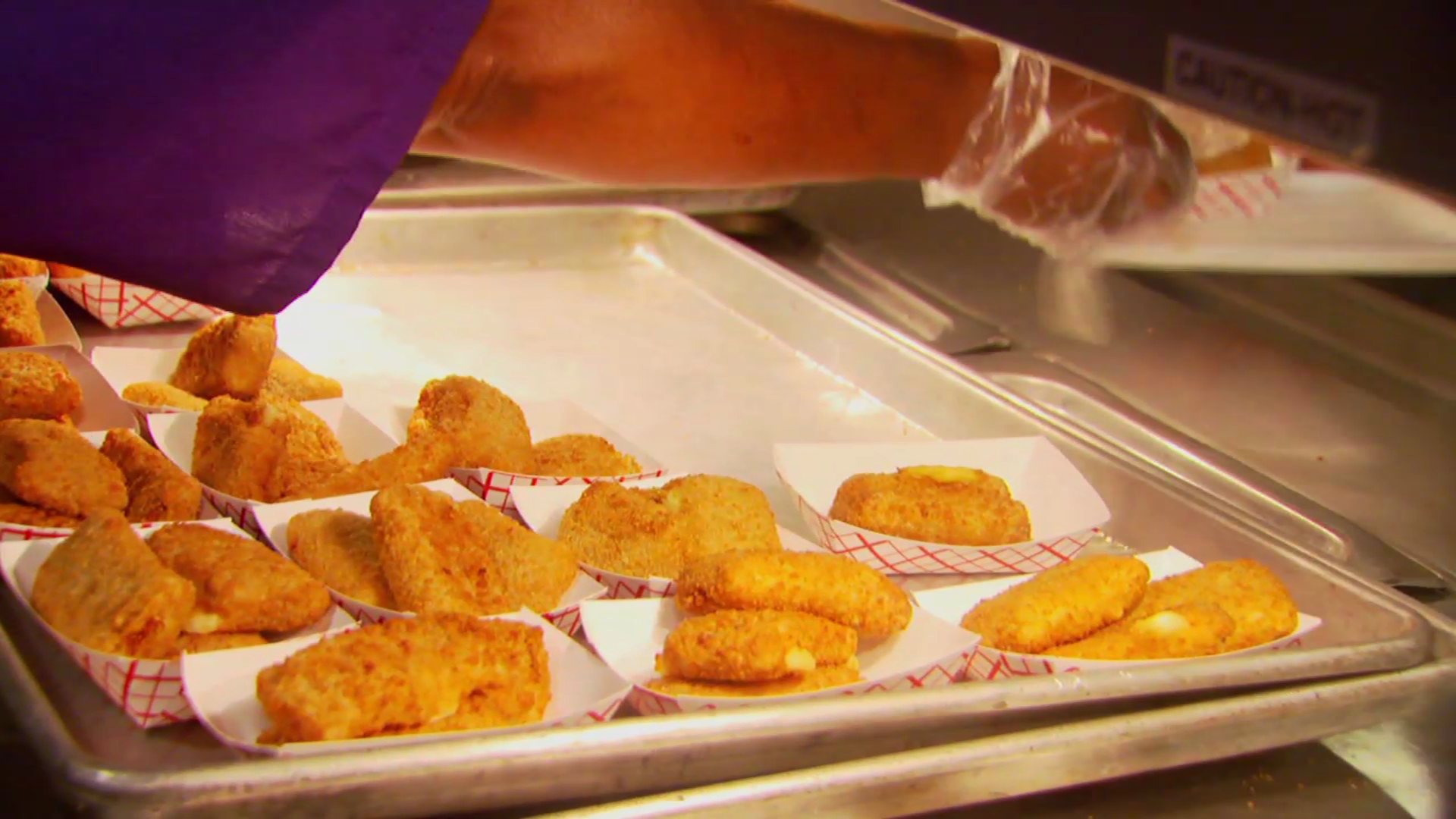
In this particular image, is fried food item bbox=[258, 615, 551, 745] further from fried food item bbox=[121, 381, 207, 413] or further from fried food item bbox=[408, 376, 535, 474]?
fried food item bbox=[121, 381, 207, 413]

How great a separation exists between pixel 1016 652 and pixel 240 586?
819 mm

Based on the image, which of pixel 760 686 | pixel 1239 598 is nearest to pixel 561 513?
pixel 760 686

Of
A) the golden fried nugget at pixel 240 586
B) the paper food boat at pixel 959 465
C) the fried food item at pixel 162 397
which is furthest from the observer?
the fried food item at pixel 162 397

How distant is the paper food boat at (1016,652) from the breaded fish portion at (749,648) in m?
0.17

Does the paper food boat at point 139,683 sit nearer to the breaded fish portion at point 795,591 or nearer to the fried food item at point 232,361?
the breaded fish portion at point 795,591

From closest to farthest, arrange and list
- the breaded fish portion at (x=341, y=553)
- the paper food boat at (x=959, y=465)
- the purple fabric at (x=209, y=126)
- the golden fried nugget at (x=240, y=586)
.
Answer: the purple fabric at (x=209, y=126) → the golden fried nugget at (x=240, y=586) → the breaded fish portion at (x=341, y=553) → the paper food boat at (x=959, y=465)

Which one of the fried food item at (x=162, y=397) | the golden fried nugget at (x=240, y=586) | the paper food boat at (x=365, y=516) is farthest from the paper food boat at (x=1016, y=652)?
the fried food item at (x=162, y=397)

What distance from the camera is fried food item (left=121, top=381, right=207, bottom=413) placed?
1.96 metres

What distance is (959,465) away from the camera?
2.04 meters

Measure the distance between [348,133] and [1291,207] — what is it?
0.92 meters

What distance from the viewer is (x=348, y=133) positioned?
4.58 feet

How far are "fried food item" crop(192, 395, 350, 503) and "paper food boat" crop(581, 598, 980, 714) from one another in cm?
46

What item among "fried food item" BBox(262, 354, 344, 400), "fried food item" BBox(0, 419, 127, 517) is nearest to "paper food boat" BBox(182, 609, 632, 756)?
"fried food item" BBox(0, 419, 127, 517)

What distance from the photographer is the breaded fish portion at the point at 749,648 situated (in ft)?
4.55
